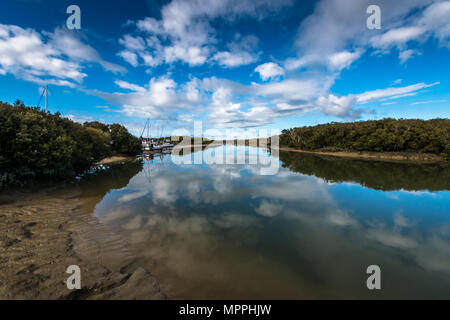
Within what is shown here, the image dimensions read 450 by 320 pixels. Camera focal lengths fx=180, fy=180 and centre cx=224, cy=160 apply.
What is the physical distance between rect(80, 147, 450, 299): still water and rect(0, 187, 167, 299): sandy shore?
64 centimetres

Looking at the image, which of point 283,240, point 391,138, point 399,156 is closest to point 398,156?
point 399,156

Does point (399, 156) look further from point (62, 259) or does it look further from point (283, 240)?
point (62, 259)

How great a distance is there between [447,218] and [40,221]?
2543cm

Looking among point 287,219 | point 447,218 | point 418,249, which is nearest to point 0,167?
point 287,219

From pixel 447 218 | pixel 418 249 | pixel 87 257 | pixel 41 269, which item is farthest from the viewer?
pixel 447 218

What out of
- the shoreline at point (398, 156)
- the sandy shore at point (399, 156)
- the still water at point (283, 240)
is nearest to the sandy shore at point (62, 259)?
the still water at point (283, 240)

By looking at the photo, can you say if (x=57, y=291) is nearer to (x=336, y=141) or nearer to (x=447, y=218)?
(x=447, y=218)

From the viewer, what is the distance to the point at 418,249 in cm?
867

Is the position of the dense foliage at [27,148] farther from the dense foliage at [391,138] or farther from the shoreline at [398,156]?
the dense foliage at [391,138]

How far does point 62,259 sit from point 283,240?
9.27 meters

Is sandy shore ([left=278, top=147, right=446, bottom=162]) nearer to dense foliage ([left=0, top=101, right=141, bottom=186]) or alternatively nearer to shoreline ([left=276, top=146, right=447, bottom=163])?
shoreline ([left=276, top=146, right=447, bottom=163])

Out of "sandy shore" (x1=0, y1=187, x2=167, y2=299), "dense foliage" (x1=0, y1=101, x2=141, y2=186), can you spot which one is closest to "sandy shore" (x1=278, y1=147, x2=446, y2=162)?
"sandy shore" (x1=0, y1=187, x2=167, y2=299)

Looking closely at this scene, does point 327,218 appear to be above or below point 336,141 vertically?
below
